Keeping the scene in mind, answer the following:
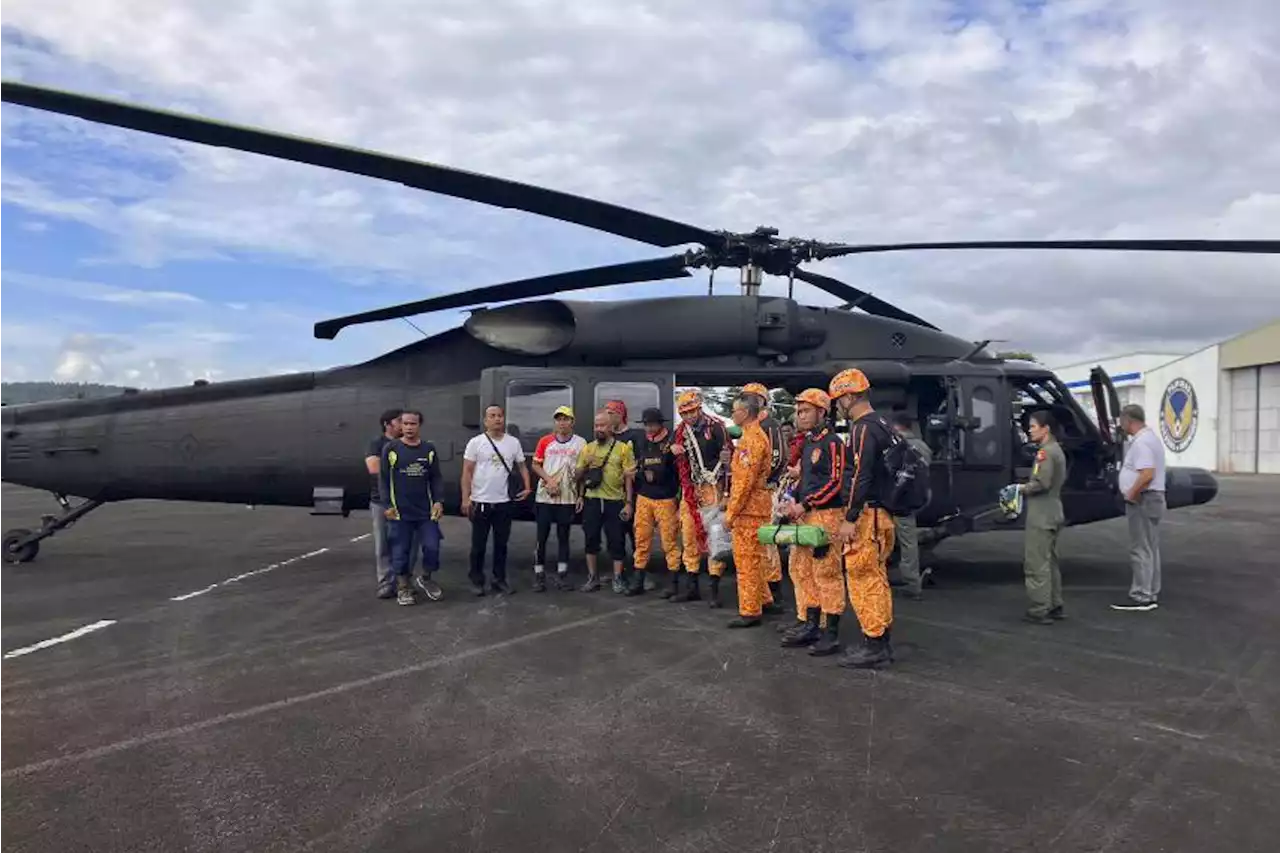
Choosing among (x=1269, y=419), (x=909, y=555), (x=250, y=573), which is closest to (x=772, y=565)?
(x=909, y=555)

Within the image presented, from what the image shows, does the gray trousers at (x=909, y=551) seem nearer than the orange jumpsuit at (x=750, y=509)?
No

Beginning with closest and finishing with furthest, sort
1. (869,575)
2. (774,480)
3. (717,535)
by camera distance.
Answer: (869,575) → (774,480) → (717,535)

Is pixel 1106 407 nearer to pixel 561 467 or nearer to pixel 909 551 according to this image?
pixel 909 551

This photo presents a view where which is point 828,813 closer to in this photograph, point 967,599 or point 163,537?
point 967,599

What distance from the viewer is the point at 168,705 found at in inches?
195

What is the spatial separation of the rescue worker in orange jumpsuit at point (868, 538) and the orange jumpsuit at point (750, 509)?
0.98 meters

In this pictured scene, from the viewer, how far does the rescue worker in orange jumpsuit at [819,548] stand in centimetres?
596

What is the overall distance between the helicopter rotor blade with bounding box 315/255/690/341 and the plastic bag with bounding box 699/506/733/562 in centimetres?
284

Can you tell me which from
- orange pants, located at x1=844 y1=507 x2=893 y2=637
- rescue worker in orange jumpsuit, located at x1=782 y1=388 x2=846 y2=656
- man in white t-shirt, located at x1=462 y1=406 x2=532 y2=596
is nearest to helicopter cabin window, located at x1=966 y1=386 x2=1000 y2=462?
rescue worker in orange jumpsuit, located at x1=782 y1=388 x2=846 y2=656

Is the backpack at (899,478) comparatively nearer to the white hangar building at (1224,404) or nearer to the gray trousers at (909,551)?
the gray trousers at (909,551)

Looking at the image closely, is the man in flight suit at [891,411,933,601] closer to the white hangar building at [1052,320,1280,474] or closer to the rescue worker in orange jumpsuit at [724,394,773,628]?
the rescue worker in orange jumpsuit at [724,394,773,628]

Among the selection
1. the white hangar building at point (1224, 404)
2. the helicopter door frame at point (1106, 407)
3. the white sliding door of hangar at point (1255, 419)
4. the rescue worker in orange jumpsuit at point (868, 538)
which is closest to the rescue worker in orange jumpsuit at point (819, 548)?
the rescue worker in orange jumpsuit at point (868, 538)

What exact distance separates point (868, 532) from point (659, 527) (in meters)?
2.65

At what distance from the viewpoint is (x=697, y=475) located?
7.60 meters
